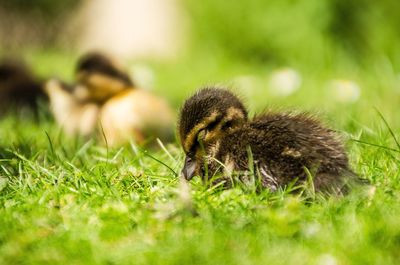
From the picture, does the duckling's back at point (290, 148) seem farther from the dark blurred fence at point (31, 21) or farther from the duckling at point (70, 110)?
the dark blurred fence at point (31, 21)

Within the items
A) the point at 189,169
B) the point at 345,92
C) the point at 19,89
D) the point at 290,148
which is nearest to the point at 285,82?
the point at 345,92

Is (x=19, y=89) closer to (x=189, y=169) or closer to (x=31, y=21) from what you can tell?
(x=189, y=169)

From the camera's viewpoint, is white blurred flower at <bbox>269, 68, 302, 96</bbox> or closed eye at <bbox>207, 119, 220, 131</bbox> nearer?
closed eye at <bbox>207, 119, 220, 131</bbox>

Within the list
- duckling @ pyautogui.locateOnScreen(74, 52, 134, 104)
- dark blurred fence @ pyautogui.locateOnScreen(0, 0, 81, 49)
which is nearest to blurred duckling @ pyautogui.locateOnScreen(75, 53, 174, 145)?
duckling @ pyautogui.locateOnScreen(74, 52, 134, 104)

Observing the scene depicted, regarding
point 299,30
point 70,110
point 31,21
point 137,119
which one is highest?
point 299,30

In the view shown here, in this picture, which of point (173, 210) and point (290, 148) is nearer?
point (173, 210)

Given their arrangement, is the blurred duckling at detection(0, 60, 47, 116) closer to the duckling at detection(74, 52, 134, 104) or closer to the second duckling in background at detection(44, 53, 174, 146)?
the second duckling in background at detection(44, 53, 174, 146)

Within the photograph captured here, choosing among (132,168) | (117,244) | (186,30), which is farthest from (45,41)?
(117,244)
